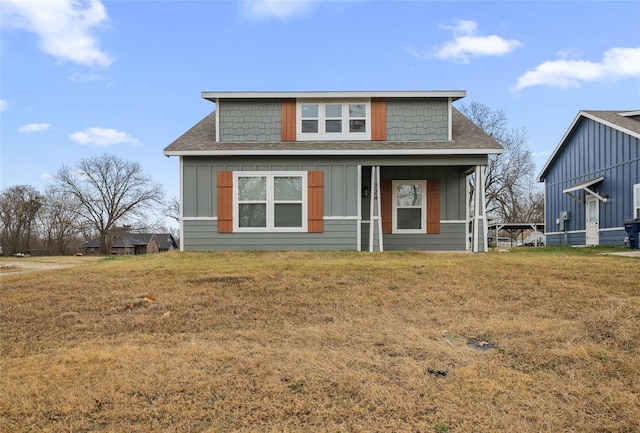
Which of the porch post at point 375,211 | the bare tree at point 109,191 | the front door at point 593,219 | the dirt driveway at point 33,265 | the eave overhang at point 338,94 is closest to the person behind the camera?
the dirt driveway at point 33,265

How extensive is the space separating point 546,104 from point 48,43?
17.4 m

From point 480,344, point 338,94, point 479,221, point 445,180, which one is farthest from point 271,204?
point 480,344

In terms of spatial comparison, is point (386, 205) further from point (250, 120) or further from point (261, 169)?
point (250, 120)

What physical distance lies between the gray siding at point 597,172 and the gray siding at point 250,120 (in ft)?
36.4

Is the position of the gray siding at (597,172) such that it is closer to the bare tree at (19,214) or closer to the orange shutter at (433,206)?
the orange shutter at (433,206)

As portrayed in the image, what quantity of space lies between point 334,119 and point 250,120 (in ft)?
7.35

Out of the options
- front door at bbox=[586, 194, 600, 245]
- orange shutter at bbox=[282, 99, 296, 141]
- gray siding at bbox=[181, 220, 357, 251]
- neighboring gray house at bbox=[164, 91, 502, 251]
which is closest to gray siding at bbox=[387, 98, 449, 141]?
neighboring gray house at bbox=[164, 91, 502, 251]

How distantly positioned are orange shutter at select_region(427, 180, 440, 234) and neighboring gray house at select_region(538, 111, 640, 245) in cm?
657

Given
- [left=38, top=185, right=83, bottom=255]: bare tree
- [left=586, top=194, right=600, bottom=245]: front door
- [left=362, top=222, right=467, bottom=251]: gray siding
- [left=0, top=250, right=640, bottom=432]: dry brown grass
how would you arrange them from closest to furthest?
[left=0, top=250, right=640, bottom=432]: dry brown grass → [left=362, top=222, right=467, bottom=251]: gray siding → [left=586, top=194, right=600, bottom=245]: front door → [left=38, top=185, right=83, bottom=255]: bare tree

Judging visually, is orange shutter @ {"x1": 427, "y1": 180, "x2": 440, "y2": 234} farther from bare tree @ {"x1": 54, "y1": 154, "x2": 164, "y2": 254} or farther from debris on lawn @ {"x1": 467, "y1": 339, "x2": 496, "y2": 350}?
bare tree @ {"x1": 54, "y1": 154, "x2": 164, "y2": 254}

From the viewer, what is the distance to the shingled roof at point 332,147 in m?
10.5

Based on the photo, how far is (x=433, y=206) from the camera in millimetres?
11984

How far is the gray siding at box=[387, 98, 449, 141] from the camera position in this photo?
37.3 feet

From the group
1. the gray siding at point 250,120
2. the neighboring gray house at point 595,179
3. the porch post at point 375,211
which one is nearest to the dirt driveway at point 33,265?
the gray siding at point 250,120
